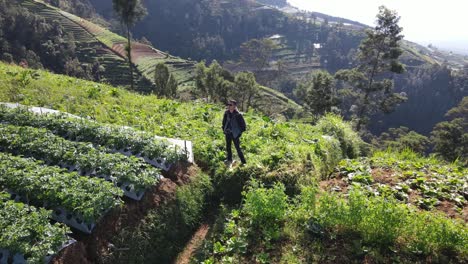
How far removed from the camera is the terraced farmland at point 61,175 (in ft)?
21.6

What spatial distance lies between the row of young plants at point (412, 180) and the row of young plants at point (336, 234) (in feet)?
5.61

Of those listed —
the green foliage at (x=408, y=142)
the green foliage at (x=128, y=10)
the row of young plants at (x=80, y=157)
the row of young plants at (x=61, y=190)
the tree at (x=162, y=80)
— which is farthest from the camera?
the tree at (x=162, y=80)

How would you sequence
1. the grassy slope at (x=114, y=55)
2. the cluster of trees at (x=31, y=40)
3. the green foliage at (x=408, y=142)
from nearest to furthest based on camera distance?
the green foliage at (x=408, y=142) → the cluster of trees at (x=31, y=40) → the grassy slope at (x=114, y=55)

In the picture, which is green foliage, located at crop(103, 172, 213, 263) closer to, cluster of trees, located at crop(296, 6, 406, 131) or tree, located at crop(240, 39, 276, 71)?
cluster of trees, located at crop(296, 6, 406, 131)

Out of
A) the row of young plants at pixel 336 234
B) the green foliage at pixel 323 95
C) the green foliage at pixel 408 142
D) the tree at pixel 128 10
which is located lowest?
the green foliage at pixel 408 142

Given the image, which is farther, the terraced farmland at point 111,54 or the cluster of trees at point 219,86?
the terraced farmland at point 111,54

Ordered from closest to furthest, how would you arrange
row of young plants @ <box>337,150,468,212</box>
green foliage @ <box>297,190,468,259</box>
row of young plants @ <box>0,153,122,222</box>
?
green foliage @ <box>297,190,468,259</box> < row of young plants @ <box>0,153,122,222</box> < row of young plants @ <box>337,150,468,212</box>

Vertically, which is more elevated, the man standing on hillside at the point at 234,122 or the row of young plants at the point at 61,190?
the man standing on hillside at the point at 234,122

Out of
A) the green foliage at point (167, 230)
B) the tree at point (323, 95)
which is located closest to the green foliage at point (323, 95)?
the tree at point (323, 95)

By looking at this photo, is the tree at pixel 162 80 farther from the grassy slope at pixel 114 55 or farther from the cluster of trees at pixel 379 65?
the cluster of trees at pixel 379 65

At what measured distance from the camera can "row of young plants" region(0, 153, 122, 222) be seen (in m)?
7.56

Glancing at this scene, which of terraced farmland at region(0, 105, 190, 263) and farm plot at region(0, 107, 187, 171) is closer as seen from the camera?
terraced farmland at region(0, 105, 190, 263)

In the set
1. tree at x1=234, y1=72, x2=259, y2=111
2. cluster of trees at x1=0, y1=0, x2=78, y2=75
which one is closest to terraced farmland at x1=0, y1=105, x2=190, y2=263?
tree at x1=234, y1=72, x2=259, y2=111

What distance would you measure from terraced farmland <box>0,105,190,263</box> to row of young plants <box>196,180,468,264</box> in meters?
2.79
